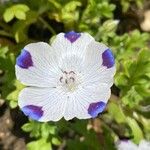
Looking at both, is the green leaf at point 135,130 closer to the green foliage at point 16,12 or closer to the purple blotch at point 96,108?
the purple blotch at point 96,108

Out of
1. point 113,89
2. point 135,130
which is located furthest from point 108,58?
point 113,89

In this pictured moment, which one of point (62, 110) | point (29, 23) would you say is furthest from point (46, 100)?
point (29, 23)

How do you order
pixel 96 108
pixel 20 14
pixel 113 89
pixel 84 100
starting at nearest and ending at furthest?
pixel 96 108 → pixel 84 100 → pixel 20 14 → pixel 113 89

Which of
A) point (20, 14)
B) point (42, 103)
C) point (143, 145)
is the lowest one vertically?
point (143, 145)

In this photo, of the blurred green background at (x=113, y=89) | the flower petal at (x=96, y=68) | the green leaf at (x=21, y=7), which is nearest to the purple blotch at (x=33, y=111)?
the flower petal at (x=96, y=68)

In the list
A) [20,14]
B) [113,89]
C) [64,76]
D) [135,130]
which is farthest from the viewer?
[113,89]

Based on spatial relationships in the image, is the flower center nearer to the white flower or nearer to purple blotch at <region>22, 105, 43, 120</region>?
purple blotch at <region>22, 105, 43, 120</region>

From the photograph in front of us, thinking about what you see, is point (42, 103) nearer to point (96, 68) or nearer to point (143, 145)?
point (96, 68)

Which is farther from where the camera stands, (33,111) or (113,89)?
(113,89)
